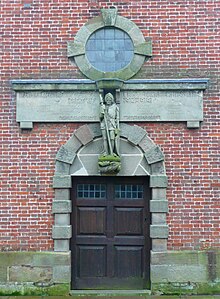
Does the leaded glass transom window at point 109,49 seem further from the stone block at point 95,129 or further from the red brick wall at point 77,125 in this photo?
the stone block at point 95,129

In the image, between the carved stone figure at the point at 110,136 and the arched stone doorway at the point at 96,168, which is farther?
the arched stone doorway at the point at 96,168

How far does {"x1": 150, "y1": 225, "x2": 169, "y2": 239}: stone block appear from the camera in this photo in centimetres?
842

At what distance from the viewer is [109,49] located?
8.91 metres

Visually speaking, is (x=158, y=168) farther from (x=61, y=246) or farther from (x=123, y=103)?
(x=61, y=246)

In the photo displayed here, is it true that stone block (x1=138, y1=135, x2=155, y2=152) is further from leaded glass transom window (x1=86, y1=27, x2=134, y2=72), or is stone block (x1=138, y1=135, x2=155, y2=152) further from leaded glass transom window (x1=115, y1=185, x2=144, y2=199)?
leaded glass transom window (x1=86, y1=27, x2=134, y2=72)

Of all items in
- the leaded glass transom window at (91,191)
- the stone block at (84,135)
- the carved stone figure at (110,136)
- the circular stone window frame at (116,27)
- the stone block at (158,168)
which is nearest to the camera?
the carved stone figure at (110,136)

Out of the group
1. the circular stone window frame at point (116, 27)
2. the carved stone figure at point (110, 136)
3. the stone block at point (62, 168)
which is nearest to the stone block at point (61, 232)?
the stone block at point (62, 168)

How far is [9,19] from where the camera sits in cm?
895

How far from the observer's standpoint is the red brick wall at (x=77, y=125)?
28.1 feet

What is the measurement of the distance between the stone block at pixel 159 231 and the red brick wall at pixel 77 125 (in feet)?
0.48

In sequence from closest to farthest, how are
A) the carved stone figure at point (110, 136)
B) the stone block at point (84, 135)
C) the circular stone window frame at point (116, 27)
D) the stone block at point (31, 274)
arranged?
1. the carved stone figure at point (110, 136)
2. the stone block at point (31, 274)
3. the stone block at point (84, 135)
4. the circular stone window frame at point (116, 27)

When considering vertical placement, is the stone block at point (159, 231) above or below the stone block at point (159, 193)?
below

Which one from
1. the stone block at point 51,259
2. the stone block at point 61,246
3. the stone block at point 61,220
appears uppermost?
the stone block at point 61,220

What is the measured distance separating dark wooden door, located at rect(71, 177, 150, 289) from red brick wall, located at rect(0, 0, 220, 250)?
0.59m
